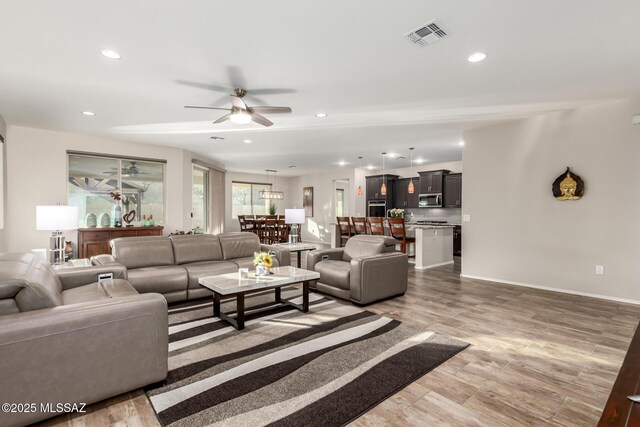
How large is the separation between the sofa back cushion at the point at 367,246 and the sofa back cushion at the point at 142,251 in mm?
2476

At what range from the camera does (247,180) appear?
1122 centimetres

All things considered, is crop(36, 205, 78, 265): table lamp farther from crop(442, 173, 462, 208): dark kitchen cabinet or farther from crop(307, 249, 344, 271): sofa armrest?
crop(442, 173, 462, 208): dark kitchen cabinet

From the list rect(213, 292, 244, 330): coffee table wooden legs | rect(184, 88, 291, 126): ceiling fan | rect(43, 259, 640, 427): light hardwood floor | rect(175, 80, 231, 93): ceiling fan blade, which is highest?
rect(175, 80, 231, 93): ceiling fan blade

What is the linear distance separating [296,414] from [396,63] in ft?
9.48

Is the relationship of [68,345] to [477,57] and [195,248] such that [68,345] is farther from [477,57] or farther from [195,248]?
[477,57]

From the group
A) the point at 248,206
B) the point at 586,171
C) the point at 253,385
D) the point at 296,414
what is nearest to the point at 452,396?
the point at 296,414

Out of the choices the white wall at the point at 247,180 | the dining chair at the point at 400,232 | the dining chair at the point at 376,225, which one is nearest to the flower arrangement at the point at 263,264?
the dining chair at the point at 400,232

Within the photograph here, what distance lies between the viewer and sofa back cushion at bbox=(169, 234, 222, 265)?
4188 millimetres

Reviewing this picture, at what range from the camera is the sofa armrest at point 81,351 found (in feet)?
4.99

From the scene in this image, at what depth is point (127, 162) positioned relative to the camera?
6152 mm

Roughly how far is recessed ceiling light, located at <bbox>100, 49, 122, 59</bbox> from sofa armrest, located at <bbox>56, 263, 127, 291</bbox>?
6.45ft

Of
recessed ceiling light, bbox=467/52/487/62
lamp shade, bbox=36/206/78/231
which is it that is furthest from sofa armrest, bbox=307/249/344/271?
recessed ceiling light, bbox=467/52/487/62

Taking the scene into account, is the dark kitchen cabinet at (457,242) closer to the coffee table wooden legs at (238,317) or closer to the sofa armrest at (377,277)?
the sofa armrest at (377,277)

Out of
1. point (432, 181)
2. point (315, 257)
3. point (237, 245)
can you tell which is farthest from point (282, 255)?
point (432, 181)
